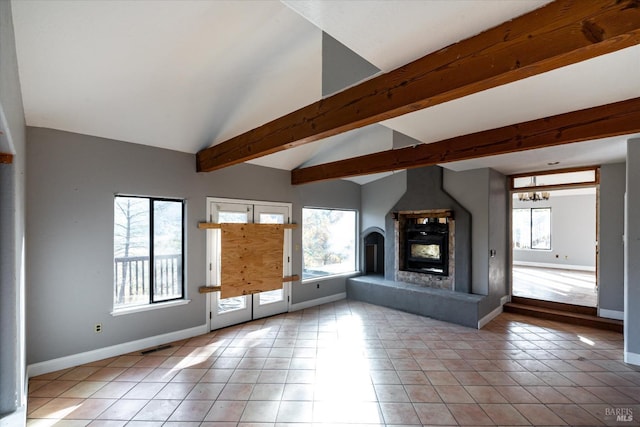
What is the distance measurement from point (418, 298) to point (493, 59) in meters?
4.37

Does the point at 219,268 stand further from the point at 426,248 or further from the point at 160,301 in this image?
the point at 426,248

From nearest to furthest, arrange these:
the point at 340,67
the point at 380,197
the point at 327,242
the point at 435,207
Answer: the point at 340,67
the point at 435,207
the point at 327,242
the point at 380,197

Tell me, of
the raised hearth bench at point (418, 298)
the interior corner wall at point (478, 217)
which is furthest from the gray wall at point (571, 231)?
the raised hearth bench at point (418, 298)

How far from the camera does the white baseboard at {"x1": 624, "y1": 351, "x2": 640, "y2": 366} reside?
10.7 feet

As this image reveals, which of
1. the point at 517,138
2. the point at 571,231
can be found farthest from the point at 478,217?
the point at 571,231

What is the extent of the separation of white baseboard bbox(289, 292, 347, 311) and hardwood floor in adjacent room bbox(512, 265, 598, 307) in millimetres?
3567

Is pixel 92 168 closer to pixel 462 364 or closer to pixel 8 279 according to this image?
pixel 8 279

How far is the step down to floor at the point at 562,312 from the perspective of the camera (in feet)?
14.4

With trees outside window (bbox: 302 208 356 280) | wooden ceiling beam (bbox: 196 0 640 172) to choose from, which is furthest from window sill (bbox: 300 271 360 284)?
wooden ceiling beam (bbox: 196 0 640 172)

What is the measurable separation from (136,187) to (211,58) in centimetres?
203

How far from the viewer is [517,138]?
2.95m

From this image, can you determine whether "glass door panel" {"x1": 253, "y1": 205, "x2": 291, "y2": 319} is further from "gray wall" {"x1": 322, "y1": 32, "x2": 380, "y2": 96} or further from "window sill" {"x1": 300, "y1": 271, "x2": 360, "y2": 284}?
"gray wall" {"x1": 322, "y1": 32, "x2": 380, "y2": 96}

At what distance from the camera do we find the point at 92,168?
10.7 feet

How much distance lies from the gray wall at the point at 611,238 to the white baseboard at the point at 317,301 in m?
4.39
